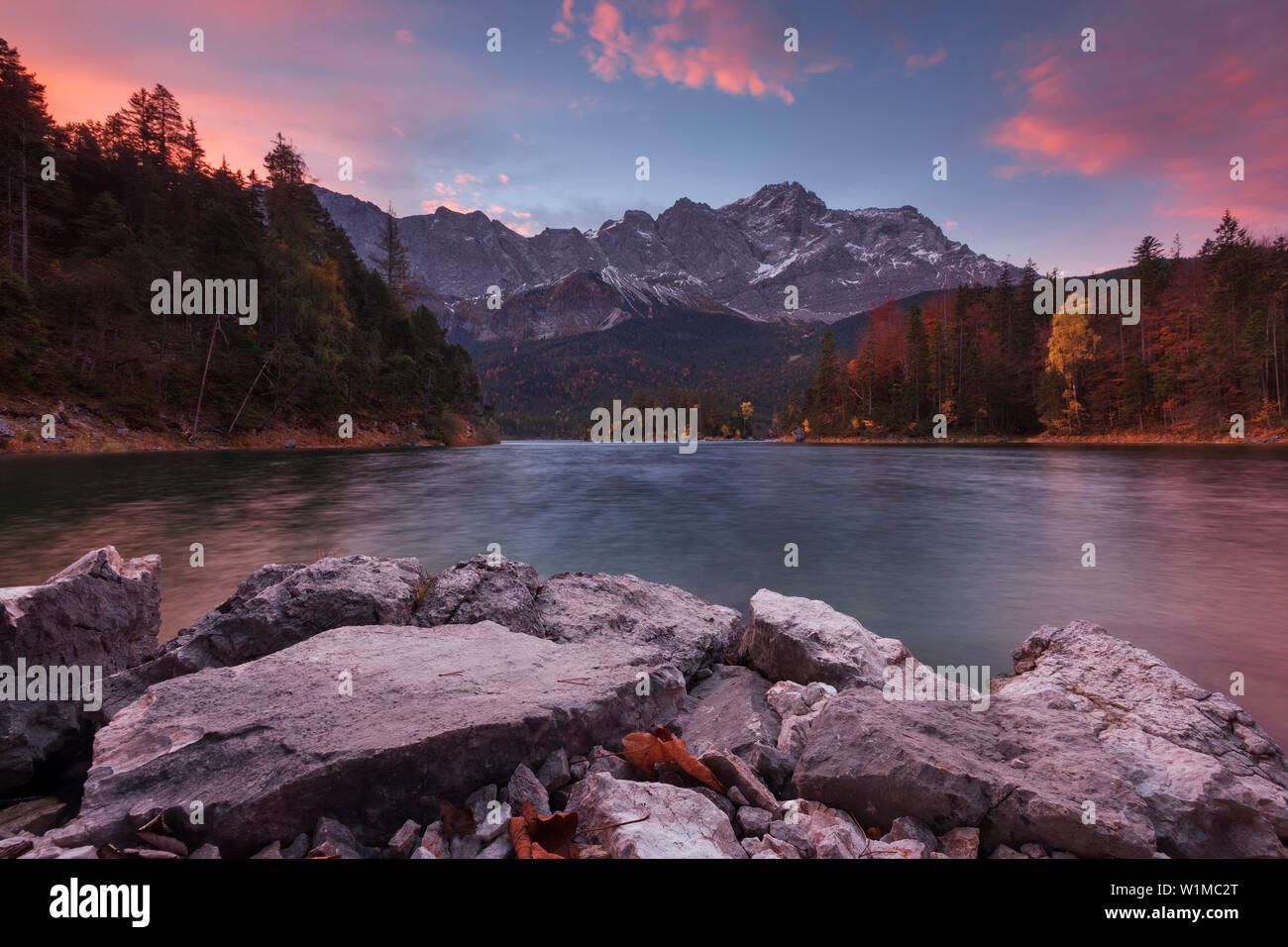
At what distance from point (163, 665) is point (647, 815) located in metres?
5.07

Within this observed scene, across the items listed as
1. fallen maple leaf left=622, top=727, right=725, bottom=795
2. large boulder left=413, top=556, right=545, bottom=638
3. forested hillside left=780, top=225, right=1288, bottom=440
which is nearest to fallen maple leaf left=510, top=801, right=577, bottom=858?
fallen maple leaf left=622, top=727, right=725, bottom=795

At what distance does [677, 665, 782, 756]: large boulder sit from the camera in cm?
420

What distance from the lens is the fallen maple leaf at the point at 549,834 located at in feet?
8.89

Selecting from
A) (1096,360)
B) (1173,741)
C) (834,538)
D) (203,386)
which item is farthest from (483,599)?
(1096,360)

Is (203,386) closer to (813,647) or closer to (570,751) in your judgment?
(570,751)

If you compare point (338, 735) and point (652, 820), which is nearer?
point (652, 820)

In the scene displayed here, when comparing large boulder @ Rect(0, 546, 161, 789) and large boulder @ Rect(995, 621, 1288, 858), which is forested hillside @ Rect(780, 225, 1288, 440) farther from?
large boulder @ Rect(0, 546, 161, 789)

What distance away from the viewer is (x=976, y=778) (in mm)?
3209

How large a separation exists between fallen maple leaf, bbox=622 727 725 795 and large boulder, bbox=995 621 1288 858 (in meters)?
2.90

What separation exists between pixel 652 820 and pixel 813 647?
3437 millimetres

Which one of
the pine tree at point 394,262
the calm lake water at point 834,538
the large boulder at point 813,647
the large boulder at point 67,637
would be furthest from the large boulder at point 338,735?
the pine tree at point 394,262

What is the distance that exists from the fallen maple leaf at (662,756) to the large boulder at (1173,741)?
2.90 metres

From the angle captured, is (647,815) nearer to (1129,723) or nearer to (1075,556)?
(1129,723)
